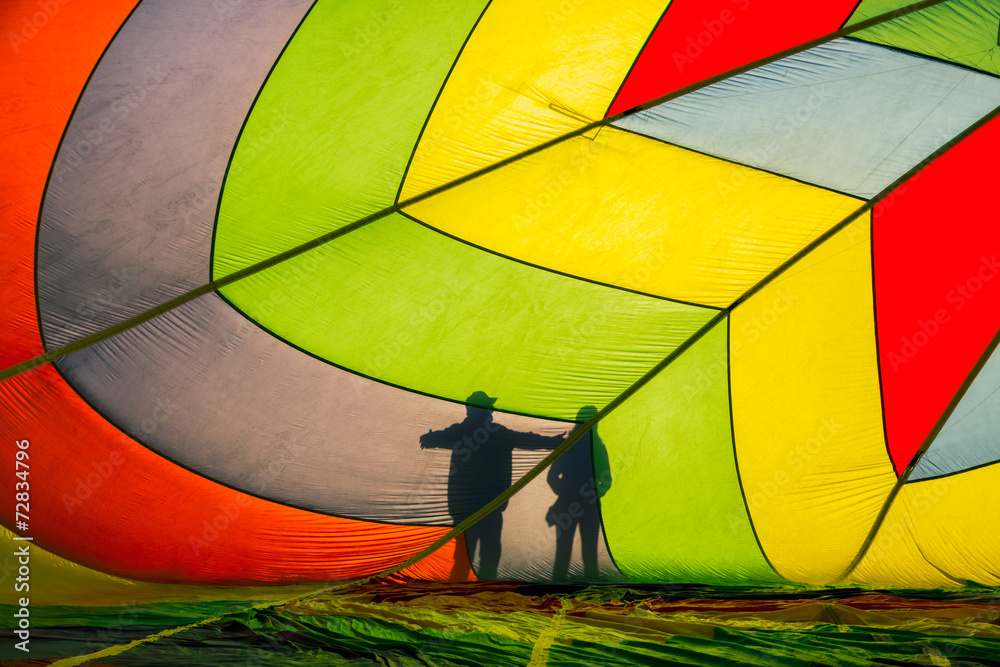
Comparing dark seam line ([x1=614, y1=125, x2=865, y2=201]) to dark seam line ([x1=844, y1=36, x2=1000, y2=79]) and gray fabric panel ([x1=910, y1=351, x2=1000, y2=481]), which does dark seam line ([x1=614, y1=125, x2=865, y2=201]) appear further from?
gray fabric panel ([x1=910, y1=351, x2=1000, y2=481])

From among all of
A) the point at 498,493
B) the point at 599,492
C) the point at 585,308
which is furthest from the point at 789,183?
the point at 498,493

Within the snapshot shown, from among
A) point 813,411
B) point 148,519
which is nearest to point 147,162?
point 148,519

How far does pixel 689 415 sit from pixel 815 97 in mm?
1325

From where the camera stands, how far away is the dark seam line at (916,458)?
2.76 m

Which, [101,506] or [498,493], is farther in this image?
[498,493]

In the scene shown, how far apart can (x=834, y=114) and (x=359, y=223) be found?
1863 mm

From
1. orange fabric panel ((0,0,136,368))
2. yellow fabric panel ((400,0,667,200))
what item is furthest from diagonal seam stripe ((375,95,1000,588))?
orange fabric panel ((0,0,136,368))

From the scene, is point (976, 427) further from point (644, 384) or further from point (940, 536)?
point (644, 384)

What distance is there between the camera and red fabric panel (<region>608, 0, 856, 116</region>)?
101 inches

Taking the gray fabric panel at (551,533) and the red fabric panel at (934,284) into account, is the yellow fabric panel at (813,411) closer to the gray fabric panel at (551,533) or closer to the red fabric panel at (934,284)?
the red fabric panel at (934,284)

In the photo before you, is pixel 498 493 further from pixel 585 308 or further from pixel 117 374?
pixel 117 374

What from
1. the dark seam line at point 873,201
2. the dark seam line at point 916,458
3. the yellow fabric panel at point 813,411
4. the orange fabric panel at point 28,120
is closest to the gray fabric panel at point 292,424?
the orange fabric panel at point 28,120

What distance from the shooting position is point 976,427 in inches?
108

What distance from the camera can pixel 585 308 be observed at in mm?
2785
